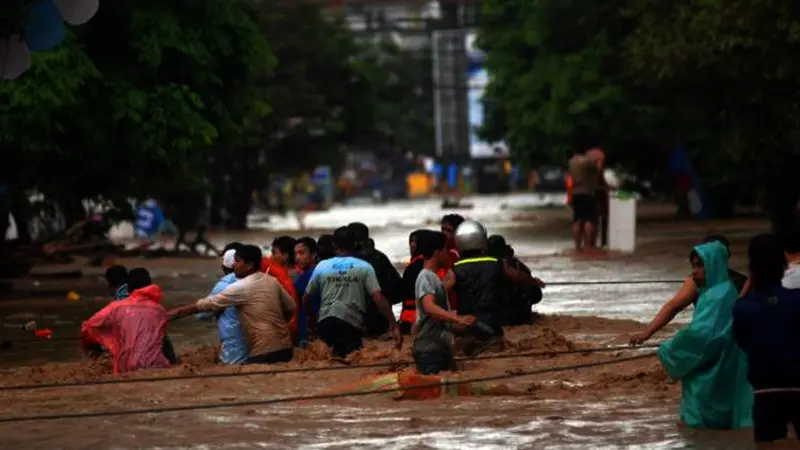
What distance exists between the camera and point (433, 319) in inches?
547

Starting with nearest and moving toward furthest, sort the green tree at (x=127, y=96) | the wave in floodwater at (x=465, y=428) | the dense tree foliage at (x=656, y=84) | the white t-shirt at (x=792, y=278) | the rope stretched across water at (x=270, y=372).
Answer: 1. the white t-shirt at (x=792, y=278)
2. the wave in floodwater at (x=465, y=428)
3. the rope stretched across water at (x=270, y=372)
4. the green tree at (x=127, y=96)
5. the dense tree foliage at (x=656, y=84)

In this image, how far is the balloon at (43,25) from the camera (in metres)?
22.2

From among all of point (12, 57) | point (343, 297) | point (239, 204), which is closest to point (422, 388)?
point (343, 297)

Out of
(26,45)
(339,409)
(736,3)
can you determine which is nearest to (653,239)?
(736,3)

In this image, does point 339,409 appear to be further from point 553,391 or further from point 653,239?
point 653,239

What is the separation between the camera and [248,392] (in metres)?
13.9

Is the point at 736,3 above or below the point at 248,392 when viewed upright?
above

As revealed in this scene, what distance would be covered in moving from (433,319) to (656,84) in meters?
23.1

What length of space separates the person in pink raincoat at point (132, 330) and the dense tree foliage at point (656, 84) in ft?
47.4

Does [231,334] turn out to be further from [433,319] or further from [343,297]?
[433,319]

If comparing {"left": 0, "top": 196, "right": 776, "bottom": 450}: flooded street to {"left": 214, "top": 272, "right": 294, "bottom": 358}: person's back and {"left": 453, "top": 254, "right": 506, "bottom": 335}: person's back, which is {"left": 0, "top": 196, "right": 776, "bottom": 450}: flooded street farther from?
{"left": 453, "top": 254, "right": 506, "bottom": 335}: person's back

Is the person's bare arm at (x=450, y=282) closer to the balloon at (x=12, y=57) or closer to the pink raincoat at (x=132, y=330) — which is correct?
the pink raincoat at (x=132, y=330)

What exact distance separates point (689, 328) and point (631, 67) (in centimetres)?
2671

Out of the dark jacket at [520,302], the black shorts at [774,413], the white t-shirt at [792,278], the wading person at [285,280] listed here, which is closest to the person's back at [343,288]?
the wading person at [285,280]
